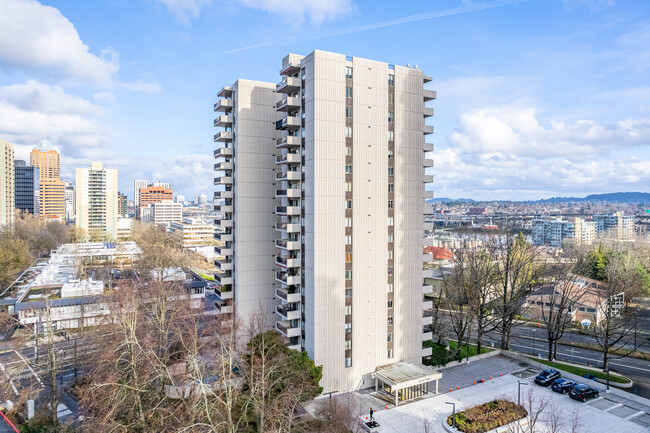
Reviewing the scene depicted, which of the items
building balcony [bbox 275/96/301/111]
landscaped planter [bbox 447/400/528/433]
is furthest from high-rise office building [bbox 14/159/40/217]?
landscaped planter [bbox 447/400/528/433]

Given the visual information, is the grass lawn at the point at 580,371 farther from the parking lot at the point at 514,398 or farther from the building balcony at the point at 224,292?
the building balcony at the point at 224,292

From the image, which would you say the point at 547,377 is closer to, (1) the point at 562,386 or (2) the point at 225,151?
(1) the point at 562,386

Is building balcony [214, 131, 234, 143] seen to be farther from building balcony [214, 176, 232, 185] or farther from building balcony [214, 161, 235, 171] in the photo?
building balcony [214, 176, 232, 185]

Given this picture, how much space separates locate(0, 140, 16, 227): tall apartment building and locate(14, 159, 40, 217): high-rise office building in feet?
109

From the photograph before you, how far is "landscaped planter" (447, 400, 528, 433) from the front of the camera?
2778 cm

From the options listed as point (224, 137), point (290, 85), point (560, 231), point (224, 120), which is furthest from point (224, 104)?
point (560, 231)

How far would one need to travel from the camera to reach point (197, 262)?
110m

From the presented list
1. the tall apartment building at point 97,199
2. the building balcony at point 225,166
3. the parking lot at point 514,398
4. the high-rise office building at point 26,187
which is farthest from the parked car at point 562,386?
the high-rise office building at point 26,187

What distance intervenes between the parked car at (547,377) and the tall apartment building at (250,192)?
25.9m

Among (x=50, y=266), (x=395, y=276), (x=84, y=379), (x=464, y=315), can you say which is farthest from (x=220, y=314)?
(x=50, y=266)

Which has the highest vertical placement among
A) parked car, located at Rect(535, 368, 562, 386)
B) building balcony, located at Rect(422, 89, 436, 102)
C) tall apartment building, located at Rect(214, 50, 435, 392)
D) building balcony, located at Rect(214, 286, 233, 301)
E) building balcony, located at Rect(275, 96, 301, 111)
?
building balcony, located at Rect(422, 89, 436, 102)

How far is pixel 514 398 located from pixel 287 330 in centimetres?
1933

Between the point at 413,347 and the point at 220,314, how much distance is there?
20404mm

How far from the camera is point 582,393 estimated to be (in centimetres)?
3219
